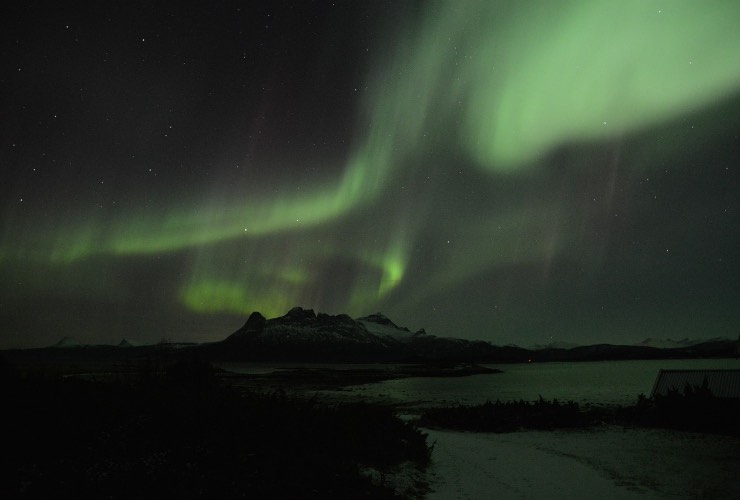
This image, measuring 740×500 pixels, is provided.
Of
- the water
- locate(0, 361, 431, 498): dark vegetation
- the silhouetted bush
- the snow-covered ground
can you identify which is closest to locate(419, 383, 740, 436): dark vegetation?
the silhouetted bush

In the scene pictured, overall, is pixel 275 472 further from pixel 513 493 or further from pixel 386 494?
pixel 513 493

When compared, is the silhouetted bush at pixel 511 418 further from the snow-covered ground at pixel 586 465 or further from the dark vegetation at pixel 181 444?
the dark vegetation at pixel 181 444

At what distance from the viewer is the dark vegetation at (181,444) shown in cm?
947

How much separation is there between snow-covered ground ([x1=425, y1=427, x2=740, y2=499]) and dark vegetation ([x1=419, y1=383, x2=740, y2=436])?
121 centimetres

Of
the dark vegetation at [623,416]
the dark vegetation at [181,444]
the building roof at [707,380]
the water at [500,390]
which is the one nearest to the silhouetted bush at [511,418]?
the dark vegetation at [623,416]

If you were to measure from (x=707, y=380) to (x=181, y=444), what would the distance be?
2496cm

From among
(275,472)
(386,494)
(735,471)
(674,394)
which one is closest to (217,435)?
(275,472)

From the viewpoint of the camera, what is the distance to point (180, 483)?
9.44 metres

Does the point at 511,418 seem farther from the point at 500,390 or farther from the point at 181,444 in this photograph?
the point at 500,390

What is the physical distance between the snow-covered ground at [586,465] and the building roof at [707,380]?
412 cm

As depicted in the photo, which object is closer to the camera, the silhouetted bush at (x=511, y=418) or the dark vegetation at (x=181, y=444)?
the dark vegetation at (x=181, y=444)

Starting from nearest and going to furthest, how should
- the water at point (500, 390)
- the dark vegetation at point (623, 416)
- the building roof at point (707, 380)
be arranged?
the dark vegetation at point (623, 416) < the building roof at point (707, 380) < the water at point (500, 390)

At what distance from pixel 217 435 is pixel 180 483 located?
3313 mm

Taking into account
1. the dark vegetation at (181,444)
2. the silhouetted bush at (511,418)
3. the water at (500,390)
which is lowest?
the water at (500,390)
